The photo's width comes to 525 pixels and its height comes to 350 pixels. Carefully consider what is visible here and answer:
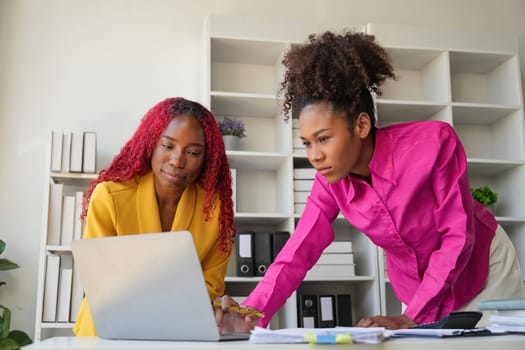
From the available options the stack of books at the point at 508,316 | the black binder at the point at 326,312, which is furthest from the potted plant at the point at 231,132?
the stack of books at the point at 508,316

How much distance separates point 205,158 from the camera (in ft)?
6.13

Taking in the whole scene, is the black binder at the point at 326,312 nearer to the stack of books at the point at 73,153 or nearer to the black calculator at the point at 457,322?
the stack of books at the point at 73,153

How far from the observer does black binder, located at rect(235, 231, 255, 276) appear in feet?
10.1

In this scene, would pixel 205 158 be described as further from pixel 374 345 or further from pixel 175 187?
pixel 374 345

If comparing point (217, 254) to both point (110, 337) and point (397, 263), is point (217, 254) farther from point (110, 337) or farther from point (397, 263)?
point (110, 337)

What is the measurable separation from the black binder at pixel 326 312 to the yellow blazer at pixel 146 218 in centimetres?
147

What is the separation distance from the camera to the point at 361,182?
1.65 m

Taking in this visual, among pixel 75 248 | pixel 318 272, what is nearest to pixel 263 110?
pixel 318 272

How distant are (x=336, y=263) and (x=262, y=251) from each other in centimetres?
39

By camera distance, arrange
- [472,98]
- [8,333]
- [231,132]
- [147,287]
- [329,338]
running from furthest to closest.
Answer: [472,98] → [231,132] → [8,333] → [147,287] → [329,338]

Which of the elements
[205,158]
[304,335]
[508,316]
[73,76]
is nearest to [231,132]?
[73,76]

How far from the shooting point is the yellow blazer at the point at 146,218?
1.61 m

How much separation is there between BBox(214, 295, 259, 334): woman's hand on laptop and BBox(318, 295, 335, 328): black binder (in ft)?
6.20

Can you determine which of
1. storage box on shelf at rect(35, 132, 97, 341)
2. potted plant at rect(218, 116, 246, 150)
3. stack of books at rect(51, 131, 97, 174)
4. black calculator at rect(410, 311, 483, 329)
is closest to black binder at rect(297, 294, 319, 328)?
potted plant at rect(218, 116, 246, 150)
